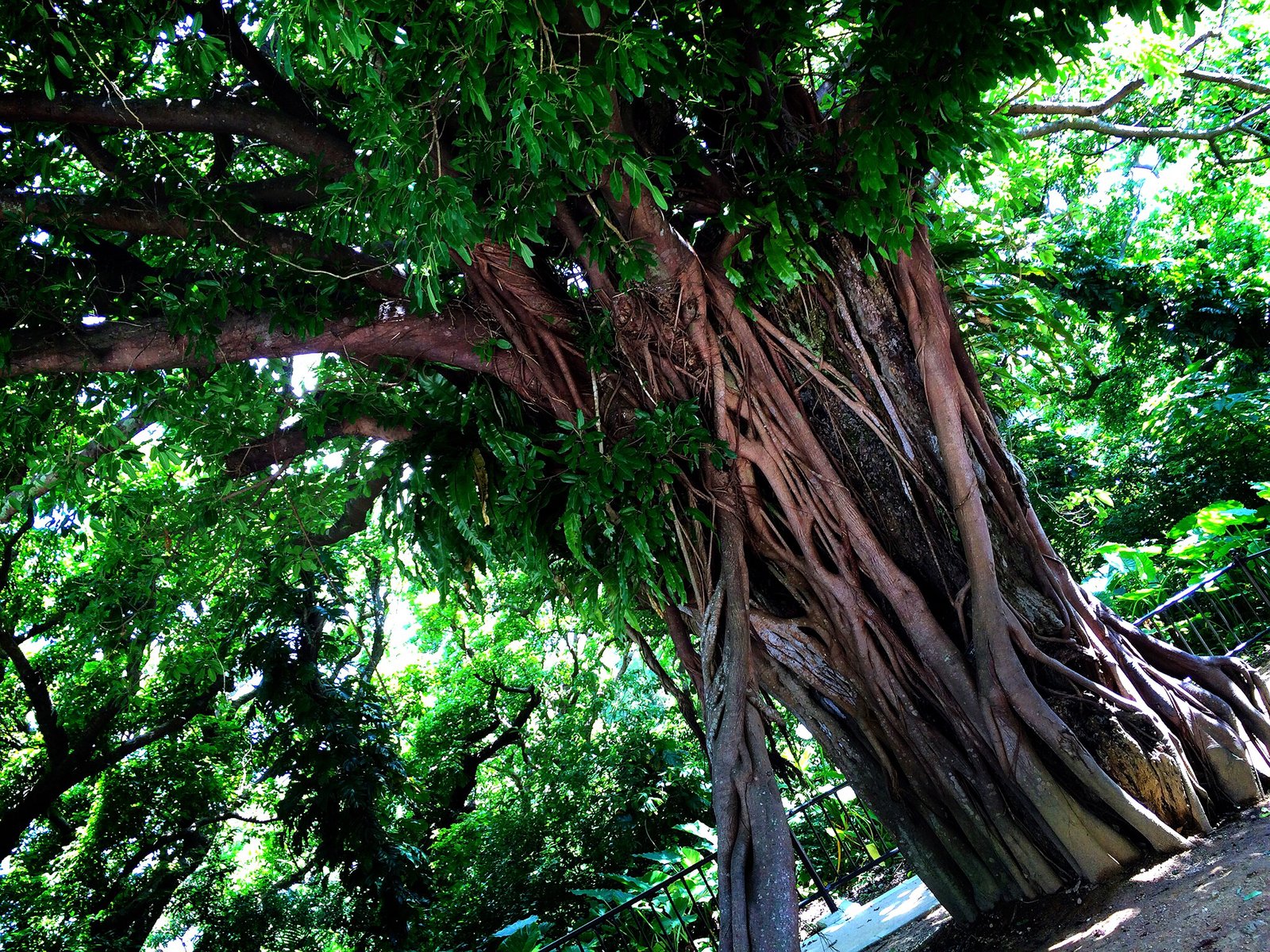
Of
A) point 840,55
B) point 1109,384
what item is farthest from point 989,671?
point 1109,384

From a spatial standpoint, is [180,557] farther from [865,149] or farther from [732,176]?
[865,149]

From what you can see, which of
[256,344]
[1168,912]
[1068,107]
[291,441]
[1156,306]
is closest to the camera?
[1168,912]

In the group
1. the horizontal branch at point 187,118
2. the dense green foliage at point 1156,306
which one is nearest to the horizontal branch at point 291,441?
the horizontal branch at point 187,118

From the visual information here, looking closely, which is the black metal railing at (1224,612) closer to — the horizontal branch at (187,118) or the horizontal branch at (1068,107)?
the horizontal branch at (1068,107)

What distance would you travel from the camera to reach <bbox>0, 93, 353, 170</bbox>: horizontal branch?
3.46 m

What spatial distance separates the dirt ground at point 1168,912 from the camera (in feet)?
8.49

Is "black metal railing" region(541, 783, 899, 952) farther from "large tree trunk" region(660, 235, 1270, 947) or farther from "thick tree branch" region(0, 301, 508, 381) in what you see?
"thick tree branch" region(0, 301, 508, 381)

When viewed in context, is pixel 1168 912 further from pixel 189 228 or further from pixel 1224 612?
pixel 1224 612

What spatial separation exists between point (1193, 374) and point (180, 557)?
8635mm

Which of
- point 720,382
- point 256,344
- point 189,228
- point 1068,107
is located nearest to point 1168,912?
point 720,382

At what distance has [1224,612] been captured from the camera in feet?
22.6

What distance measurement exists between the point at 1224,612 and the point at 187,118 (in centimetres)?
756

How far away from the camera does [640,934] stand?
6078 mm

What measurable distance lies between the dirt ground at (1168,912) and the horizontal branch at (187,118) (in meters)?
4.03
